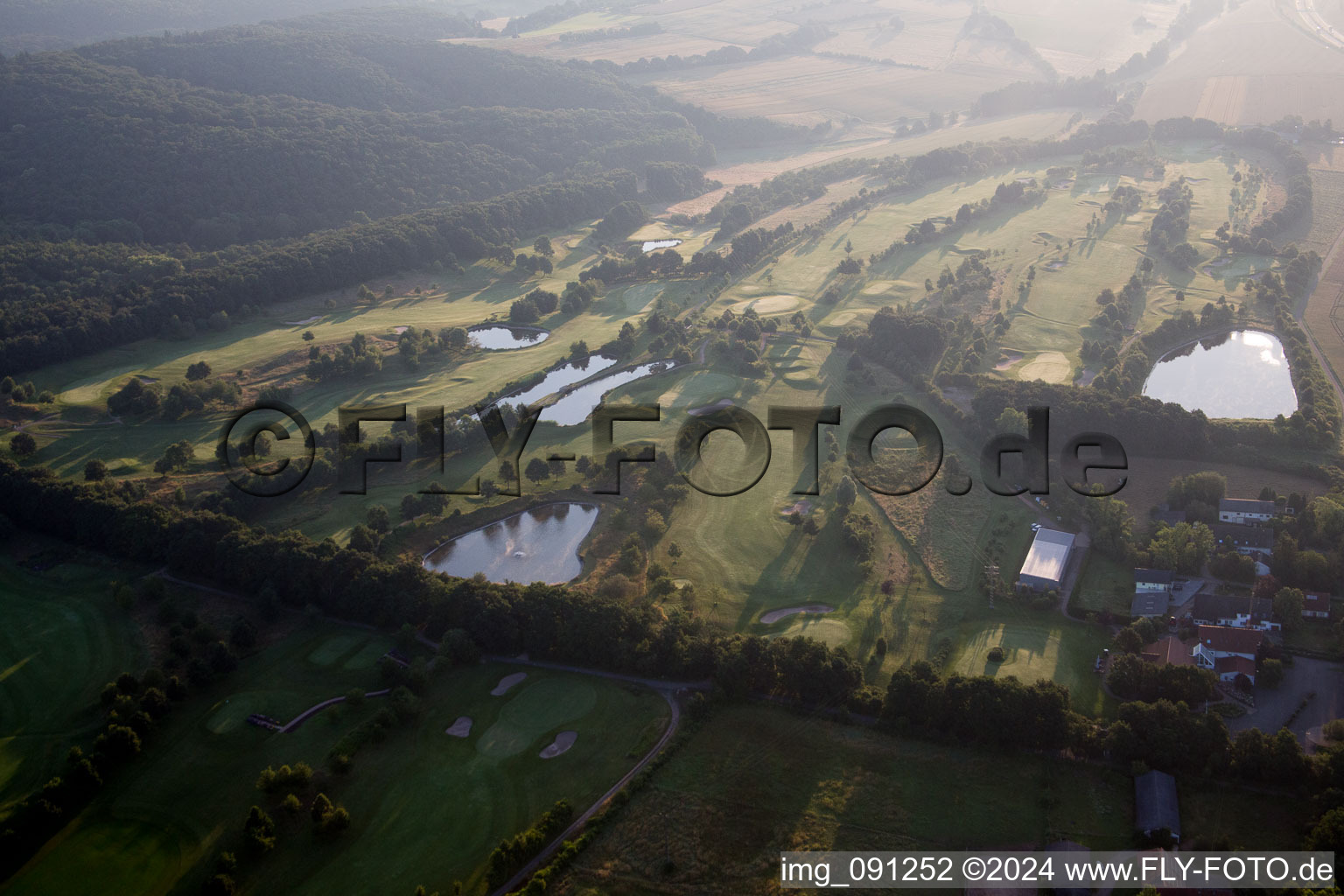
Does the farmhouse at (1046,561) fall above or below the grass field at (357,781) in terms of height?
above

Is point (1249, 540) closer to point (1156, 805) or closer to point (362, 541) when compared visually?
point (1156, 805)

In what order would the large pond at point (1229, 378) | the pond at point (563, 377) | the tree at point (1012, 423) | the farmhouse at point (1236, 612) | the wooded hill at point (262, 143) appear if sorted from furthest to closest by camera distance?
1. the wooded hill at point (262, 143)
2. the pond at point (563, 377)
3. the large pond at point (1229, 378)
4. the tree at point (1012, 423)
5. the farmhouse at point (1236, 612)

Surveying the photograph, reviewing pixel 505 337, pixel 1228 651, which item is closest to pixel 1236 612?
pixel 1228 651

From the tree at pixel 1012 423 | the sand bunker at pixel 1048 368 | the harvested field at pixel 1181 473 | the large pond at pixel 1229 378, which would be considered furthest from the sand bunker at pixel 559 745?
the large pond at pixel 1229 378

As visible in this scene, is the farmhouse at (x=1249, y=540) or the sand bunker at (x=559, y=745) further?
the farmhouse at (x=1249, y=540)

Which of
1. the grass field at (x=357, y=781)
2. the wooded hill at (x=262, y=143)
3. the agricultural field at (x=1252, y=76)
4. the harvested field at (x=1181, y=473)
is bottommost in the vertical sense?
the grass field at (x=357, y=781)

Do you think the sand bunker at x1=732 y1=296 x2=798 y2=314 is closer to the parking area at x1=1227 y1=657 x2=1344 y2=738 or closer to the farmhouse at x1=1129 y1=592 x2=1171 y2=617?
the farmhouse at x1=1129 y1=592 x2=1171 y2=617

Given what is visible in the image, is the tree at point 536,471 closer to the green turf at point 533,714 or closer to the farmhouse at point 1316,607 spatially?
the green turf at point 533,714

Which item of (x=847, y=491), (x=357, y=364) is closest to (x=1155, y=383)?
(x=847, y=491)
